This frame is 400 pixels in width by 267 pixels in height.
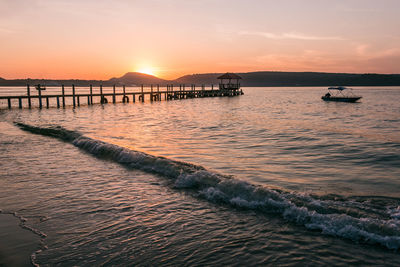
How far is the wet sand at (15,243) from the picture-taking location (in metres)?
4.43

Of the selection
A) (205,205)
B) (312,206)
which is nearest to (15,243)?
(205,205)

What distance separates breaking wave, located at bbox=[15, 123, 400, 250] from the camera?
17.9 ft

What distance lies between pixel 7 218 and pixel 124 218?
2.27 m

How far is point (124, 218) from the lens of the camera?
607cm

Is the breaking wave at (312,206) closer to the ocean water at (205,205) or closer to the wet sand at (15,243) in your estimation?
the ocean water at (205,205)

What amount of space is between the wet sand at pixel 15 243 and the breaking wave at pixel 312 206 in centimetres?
386

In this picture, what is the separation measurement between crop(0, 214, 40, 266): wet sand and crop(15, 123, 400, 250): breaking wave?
12.7 feet

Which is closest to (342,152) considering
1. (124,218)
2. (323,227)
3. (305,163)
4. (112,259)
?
(305,163)

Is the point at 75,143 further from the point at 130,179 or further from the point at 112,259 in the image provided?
the point at 112,259

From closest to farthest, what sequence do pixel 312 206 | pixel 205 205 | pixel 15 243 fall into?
pixel 15 243 → pixel 312 206 → pixel 205 205

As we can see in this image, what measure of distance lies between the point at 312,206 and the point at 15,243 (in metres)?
5.72

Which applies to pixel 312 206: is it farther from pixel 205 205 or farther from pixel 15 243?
pixel 15 243

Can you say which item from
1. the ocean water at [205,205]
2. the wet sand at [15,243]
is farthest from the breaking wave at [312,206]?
the wet sand at [15,243]

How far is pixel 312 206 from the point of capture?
6648 millimetres
